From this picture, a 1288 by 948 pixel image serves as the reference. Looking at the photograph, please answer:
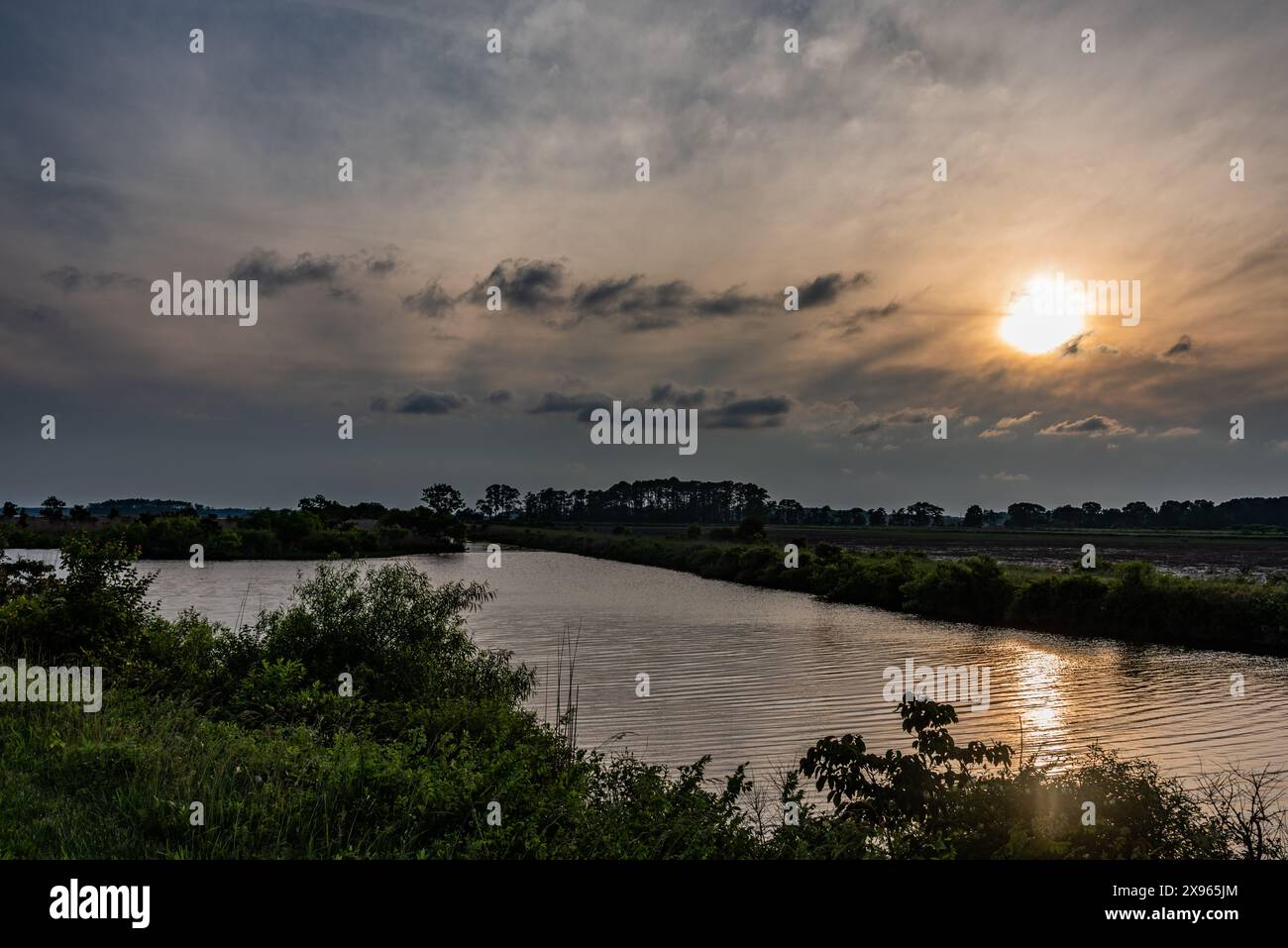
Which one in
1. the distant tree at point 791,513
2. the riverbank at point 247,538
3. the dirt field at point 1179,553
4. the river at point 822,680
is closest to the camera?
the river at point 822,680

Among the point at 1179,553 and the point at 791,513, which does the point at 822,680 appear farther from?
the point at 791,513

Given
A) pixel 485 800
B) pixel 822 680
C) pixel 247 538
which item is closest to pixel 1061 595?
pixel 822 680

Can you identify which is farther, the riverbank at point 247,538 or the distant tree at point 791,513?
the distant tree at point 791,513

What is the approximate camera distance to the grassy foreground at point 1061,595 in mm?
31719

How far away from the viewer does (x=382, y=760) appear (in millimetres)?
8969

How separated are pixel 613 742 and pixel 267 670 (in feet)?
23.5

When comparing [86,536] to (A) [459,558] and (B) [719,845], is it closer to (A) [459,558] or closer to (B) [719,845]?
(B) [719,845]

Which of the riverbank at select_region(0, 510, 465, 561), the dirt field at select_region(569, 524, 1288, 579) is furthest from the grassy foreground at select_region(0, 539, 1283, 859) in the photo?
the riverbank at select_region(0, 510, 465, 561)

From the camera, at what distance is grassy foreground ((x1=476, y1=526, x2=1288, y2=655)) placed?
31719mm

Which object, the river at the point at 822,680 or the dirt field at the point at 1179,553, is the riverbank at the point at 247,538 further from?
the dirt field at the point at 1179,553

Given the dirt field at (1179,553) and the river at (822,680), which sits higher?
the dirt field at (1179,553)

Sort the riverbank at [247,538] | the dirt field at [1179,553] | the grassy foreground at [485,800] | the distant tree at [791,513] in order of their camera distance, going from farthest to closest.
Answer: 1. the distant tree at [791,513]
2. the riverbank at [247,538]
3. the dirt field at [1179,553]
4. the grassy foreground at [485,800]

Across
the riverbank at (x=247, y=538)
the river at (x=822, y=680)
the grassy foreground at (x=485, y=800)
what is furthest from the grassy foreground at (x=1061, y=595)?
the riverbank at (x=247, y=538)

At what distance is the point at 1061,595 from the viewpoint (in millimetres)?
37125
